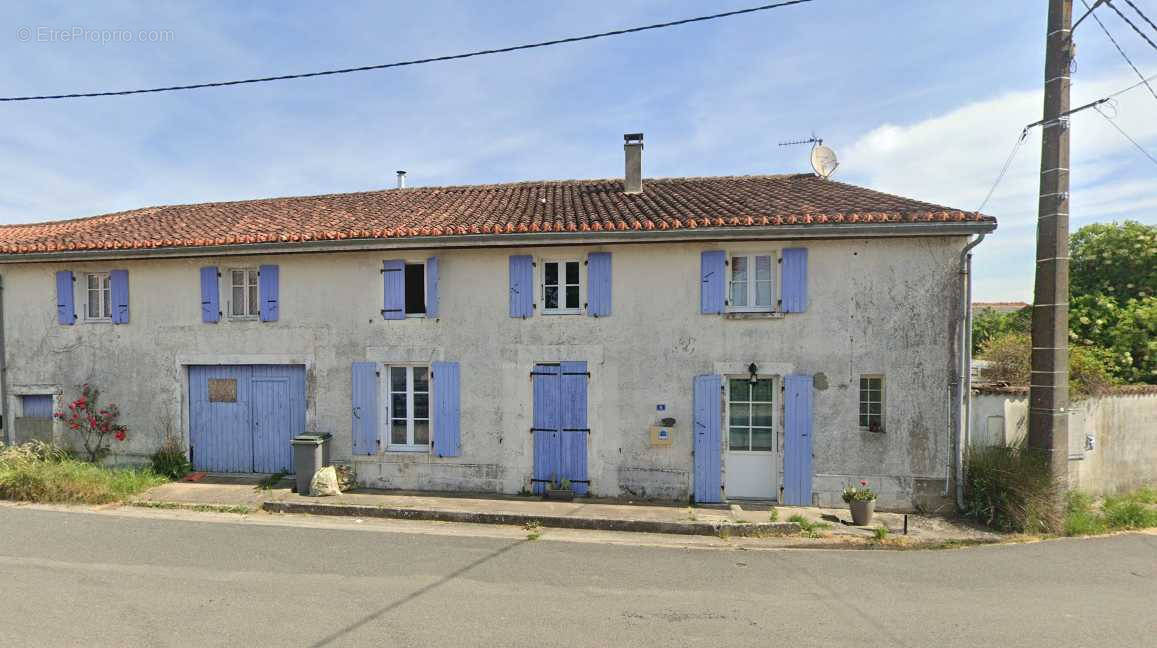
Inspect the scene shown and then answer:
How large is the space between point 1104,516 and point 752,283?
18.7 ft

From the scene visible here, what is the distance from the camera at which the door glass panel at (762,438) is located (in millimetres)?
8234

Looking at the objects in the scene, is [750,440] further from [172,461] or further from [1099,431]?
[172,461]

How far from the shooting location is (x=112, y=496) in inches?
325

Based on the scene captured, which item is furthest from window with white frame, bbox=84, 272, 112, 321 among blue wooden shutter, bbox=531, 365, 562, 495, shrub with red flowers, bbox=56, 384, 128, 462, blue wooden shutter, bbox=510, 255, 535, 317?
blue wooden shutter, bbox=531, 365, 562, 495

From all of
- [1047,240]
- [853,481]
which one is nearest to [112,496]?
[853,481]

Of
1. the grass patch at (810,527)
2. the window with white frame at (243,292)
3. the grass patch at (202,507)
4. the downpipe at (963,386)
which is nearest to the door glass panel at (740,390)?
the grass patch at (810,527)

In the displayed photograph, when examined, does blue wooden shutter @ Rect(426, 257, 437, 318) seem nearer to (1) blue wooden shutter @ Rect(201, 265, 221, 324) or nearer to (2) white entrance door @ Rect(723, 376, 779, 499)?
(1) blue wooden shutter @ Rect(201, 265, 221, 324)

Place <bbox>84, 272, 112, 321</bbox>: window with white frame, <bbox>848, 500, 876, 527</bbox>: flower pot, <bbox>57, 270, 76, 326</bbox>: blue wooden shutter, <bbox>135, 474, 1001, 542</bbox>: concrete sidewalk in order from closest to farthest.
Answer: <bbox>135, 474, 1001, 542</bbox>: concrete sidewalk, <bbox>848, 500, 876, 527</bbox>: flower pot, <bbox>57, 270, 76, 326</bbox>: blue wooden shutter, <bbox>84, 272, 112, 321</bbox>: window with white frame

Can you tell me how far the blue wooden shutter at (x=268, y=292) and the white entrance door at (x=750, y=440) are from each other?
7490 mm

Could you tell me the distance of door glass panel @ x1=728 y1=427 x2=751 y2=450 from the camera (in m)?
8.29

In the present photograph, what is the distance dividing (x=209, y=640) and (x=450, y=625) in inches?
71.0

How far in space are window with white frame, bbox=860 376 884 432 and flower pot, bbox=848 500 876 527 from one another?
1212 mm

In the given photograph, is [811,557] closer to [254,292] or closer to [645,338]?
[645,338]

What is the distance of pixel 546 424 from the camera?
852cm
